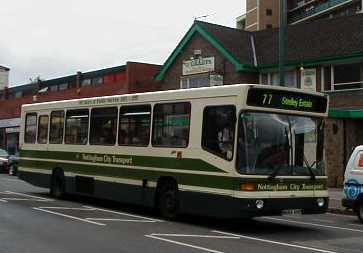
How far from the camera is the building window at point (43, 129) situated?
1995cm

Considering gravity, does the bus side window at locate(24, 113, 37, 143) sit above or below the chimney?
below

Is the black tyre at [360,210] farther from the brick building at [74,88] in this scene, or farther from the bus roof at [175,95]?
the brick building at [74,88]

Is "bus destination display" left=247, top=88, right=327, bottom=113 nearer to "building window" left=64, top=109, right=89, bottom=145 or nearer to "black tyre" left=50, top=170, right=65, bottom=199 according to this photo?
"building window" left=64, top=109, right=89, bottom=145

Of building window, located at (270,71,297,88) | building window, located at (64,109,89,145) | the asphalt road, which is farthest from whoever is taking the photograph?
building window, located at (270,71,297,88)

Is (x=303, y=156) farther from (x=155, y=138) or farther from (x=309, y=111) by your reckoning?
(x=155, y=138)

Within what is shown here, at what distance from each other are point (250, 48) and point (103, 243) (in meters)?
26.3

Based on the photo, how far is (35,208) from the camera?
16.3 metres

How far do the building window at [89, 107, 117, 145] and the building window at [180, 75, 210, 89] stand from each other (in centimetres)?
1821

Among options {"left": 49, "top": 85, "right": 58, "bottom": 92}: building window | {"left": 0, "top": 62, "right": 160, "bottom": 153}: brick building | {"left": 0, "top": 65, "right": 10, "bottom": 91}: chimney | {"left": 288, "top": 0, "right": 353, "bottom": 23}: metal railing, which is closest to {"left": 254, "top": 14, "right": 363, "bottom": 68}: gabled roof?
{"left": 0, "top": 62, "right": 160, "bottom": 153}: brick building

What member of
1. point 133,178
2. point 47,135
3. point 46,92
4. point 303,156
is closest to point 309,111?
point 303,156

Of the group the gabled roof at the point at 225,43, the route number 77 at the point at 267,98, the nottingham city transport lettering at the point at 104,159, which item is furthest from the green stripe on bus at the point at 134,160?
the gabled roof at the point at 225,43

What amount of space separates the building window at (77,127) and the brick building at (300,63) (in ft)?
40.2

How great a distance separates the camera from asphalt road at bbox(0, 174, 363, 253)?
10703 mm

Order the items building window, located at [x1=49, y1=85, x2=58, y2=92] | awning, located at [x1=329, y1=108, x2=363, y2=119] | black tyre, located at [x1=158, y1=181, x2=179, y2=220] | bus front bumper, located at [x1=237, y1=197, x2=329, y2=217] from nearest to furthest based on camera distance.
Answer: bus front bumper, located at [x1=237, y1=197, x2=329, y2=217]
black tyre, located at [x1=158, y1=181, x2=179, y2=220]
awning, located at [x1=329, y1=108, x2=363, y2=119]
building window, located at [x1=49, y1=85, x2=58, y2=92]
